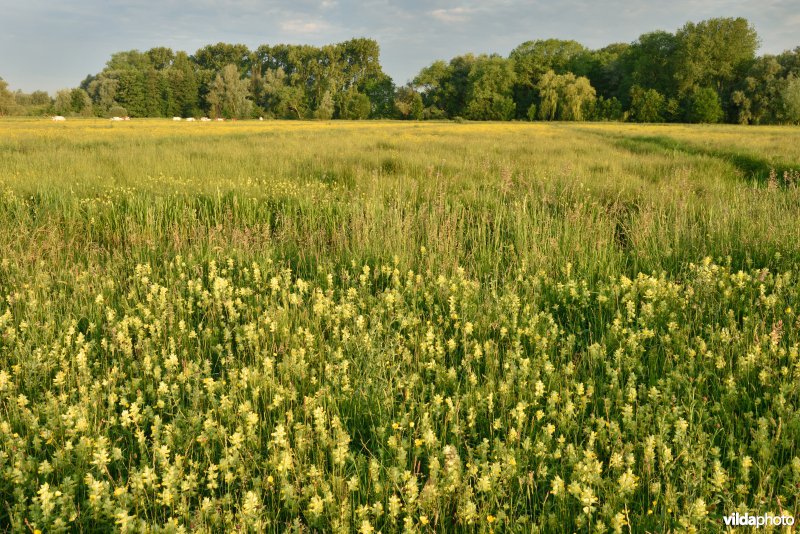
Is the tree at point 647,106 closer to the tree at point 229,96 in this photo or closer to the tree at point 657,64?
the tree at point 657,64

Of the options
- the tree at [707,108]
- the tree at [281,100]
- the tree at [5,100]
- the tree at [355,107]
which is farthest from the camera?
the tree at [281,100]

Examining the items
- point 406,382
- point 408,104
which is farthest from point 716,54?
point 406,382

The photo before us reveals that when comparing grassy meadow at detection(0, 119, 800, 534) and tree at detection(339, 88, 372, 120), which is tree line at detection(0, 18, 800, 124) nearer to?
tree at detection(339, 88, 372, 120)

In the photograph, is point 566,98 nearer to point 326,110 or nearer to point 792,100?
point 792,100

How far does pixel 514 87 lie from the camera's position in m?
87.8

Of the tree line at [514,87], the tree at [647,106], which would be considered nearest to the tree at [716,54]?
the tree line at [514,87]

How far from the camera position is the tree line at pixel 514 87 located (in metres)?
62.6

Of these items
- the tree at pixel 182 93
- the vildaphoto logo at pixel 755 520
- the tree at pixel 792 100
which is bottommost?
the vildaphoto logo at pixel 755 520

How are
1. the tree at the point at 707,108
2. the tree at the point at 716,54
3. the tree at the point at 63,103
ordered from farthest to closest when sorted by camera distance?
1. the tree at the point at 63,103
2. the tree at the point at 716,54
3. the tree at the point at 707,108

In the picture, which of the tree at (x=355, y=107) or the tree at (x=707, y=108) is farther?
the tree at (x=355, y=107)

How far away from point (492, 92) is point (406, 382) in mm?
89045

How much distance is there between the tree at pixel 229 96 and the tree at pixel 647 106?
60087 millimetres

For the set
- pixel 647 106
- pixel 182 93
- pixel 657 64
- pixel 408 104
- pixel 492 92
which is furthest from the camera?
pixel 182 93

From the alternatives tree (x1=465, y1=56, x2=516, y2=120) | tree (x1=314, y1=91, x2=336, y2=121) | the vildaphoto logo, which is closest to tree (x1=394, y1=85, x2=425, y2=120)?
tree (x1=465, y1=56, x2=516, y2=120)
